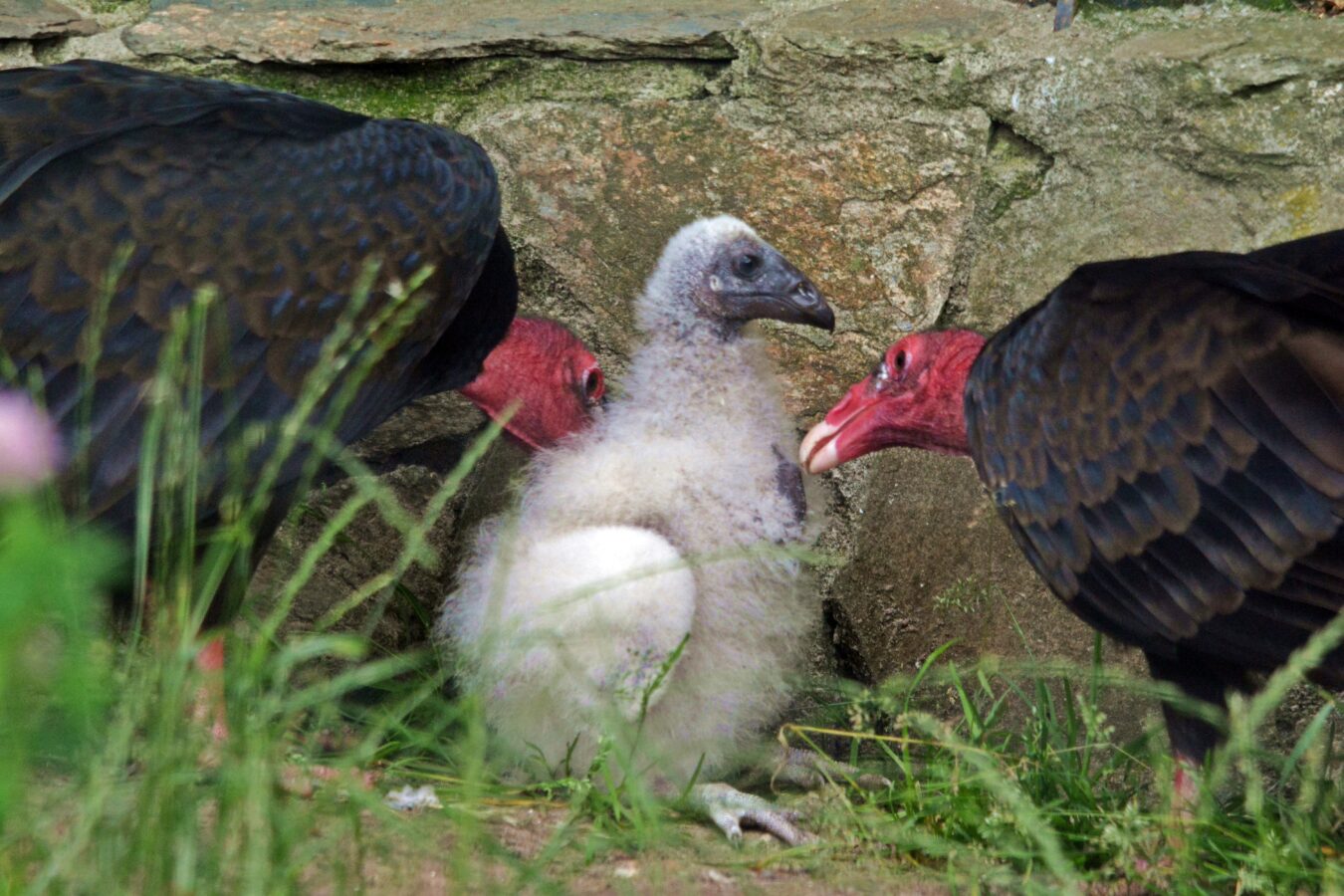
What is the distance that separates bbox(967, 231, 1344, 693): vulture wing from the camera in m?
2.08

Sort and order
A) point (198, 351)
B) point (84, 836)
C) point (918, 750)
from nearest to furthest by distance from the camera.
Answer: point (84, 836) → point (198, 351) → point (918, 750)

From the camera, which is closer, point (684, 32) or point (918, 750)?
point (918, 750)

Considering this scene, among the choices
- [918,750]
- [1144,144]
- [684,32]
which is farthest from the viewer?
[684,32]

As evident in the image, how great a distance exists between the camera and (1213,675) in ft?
7.57

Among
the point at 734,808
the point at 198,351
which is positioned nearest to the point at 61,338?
the point at 198,351

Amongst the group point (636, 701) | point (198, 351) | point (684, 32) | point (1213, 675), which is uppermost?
point (684, 32)

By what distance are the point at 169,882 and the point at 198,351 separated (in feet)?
1.61

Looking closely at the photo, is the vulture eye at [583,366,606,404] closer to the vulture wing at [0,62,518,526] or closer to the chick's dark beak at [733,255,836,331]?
the chick's dark beak at [733,255,836,331]

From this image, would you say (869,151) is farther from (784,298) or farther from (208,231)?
(208,231)

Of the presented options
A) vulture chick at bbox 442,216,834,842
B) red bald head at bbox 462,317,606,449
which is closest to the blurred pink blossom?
vulture chick at bbox 442,216,834,842

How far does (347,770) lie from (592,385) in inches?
71.1

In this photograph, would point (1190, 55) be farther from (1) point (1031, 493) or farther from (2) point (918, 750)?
(2) point (918, 750)

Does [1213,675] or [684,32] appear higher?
[684,32]

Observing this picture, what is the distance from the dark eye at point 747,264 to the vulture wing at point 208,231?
522mm
